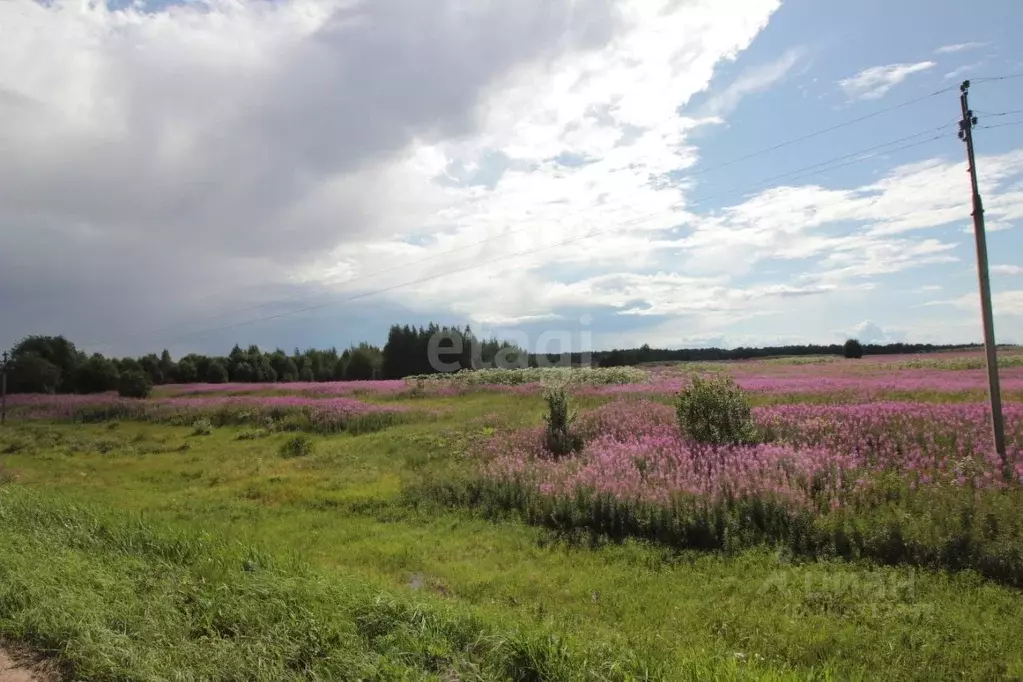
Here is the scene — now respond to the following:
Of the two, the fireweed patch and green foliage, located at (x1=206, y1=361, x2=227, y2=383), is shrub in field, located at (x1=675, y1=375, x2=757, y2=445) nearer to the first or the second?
the fireweed patch

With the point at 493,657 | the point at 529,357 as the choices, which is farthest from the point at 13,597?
the point at 529,357

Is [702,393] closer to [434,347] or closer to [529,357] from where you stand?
[529,357]

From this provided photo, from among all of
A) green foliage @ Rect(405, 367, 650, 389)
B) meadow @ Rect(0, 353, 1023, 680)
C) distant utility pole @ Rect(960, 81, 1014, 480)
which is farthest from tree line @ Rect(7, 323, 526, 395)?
distant utility pole @ Rect(960, 81, 1014, 480)

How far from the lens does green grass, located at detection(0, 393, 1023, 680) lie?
193 inches

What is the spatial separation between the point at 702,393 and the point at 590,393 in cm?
1247

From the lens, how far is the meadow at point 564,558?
5.12 meters

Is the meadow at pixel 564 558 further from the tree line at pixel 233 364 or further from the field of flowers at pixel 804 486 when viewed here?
the tree line at pixel 233 364

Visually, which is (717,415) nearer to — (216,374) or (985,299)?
(985,299)

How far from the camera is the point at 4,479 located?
16172mm

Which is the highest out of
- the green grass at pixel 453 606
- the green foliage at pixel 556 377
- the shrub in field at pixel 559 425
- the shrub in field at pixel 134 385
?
the shrub in field at pixel 134 385

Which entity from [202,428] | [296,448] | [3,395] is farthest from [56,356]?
[296,448]

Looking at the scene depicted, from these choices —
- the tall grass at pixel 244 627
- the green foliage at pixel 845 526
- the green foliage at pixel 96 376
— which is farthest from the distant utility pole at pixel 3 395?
the green foliage at pixel 845 526

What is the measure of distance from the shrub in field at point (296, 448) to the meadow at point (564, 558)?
223 centimetres

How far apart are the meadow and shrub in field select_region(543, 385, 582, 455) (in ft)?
0.73
